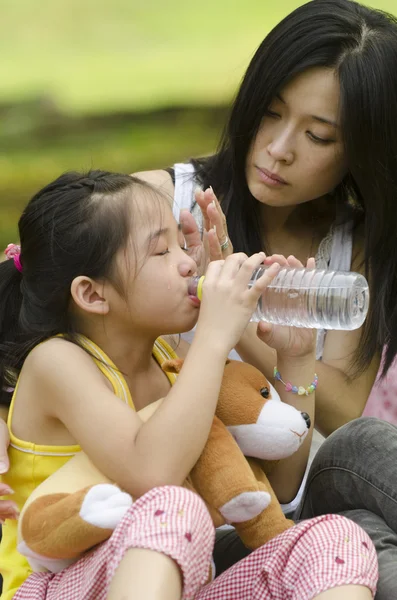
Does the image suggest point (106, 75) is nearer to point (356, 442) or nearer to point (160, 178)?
point (160, 178)

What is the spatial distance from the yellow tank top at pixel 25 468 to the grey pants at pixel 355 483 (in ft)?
1.00

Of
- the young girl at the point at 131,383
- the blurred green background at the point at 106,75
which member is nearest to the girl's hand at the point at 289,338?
the young girl at the point at 131,383

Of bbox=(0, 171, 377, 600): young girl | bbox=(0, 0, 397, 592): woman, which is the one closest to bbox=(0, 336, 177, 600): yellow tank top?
bbox=(0, 171, 377, 600): young girl

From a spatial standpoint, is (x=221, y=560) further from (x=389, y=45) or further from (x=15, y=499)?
(x=389, y=45)

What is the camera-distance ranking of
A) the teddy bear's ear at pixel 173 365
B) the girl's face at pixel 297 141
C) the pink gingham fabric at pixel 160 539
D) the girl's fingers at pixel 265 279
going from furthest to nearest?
1. the girl's face at pixel 297 141
2. the teddy bear's ear at pixel 173 365
3. the girl's fingers at pixel 265 279
4. the pink gingham fabric at pixel 160 539

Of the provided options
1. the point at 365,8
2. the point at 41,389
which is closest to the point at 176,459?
the point at 41,389

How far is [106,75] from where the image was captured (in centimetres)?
325

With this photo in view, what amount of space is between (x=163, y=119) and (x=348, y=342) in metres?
1.72

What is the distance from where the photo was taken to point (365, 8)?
1.78 metres

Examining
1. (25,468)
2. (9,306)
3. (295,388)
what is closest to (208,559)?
(25,468)

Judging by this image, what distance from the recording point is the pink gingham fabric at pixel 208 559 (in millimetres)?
1026

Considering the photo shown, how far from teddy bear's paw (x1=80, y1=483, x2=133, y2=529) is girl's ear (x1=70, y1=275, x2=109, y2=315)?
0.93ft

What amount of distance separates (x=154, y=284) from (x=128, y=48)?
6.93 feet

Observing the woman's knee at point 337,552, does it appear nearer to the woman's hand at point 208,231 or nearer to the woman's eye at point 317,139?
the woman's hand at point 208,231
